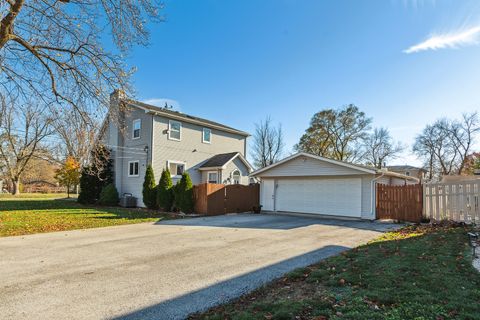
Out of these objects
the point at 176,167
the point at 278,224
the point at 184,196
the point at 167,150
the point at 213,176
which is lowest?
the point at 278,224

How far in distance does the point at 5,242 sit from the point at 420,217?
14.7m

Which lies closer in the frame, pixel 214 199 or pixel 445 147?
pixel 214 199

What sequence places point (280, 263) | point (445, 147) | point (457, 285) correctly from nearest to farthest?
point (457, 285) < point (280, 263) < point (445, 147)

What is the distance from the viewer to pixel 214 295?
13.8 feet

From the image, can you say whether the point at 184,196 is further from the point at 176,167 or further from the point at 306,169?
the point at 306,169

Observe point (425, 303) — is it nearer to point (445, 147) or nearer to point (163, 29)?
point (163, 29)

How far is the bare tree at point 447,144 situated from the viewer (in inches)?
1531

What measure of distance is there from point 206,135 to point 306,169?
29.5 feet

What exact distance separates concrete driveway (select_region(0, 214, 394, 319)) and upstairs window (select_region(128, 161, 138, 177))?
33.2ft

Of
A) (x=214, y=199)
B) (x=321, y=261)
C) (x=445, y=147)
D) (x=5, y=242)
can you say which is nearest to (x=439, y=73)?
(x=321, y=261)

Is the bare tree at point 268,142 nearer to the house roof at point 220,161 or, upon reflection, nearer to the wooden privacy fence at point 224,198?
the house roof at point 220,161

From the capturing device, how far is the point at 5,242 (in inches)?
311

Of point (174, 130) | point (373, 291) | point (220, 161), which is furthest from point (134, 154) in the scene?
point (373, 291)

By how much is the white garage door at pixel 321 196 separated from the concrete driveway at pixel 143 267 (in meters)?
4.27
